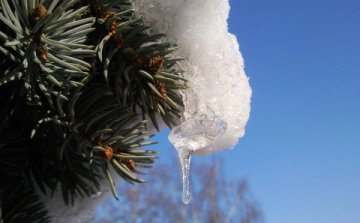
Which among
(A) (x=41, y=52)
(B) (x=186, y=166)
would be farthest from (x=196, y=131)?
(A) (x=41, y=52)

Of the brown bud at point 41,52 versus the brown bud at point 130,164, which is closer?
the brown bud at point 41,52

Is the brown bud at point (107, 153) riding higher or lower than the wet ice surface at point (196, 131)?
lower

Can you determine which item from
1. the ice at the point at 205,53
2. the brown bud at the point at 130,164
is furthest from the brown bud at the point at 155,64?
the brown bud at the point at 130,164

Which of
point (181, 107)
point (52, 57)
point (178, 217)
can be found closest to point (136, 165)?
point (181, 107)

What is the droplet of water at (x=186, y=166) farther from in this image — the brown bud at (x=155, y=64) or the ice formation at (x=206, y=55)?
the brown bud at (x=155, y=64)

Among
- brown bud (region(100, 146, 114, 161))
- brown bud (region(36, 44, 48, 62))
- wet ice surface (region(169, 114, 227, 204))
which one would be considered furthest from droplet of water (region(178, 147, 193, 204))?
brown bud (region(36, 44, 48, 62))

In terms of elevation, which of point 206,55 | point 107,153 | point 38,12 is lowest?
point 107,153

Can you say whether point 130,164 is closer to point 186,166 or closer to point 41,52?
point 186,166

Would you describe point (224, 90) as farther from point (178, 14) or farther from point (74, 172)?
point (74, 172)

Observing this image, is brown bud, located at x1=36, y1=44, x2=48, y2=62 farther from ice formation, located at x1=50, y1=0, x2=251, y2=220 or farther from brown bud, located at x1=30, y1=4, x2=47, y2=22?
ice formation, located at x1=50, y1=0, x2=251, y2=220
